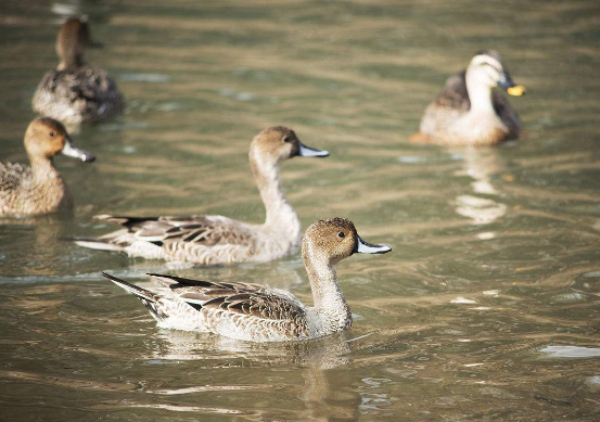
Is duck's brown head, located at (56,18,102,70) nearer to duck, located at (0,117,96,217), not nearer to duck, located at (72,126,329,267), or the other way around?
duck, located at (0,117,96,217)

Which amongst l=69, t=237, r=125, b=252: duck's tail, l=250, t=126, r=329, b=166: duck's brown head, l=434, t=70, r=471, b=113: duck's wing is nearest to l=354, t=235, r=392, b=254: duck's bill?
l=250, t=126, r=329, b=166: duck's brown head

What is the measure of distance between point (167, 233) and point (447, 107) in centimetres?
546

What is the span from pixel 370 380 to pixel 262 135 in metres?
3.58

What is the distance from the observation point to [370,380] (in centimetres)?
704

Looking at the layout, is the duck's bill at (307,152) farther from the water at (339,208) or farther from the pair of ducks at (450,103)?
the pair of ducks at (450,103)

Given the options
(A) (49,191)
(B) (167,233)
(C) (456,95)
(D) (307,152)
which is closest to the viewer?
(B) (167,233)

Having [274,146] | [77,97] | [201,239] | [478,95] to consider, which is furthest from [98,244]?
[478,95]

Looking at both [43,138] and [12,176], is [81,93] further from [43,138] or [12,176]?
[12,176]

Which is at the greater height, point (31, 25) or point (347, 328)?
point (31, 25)

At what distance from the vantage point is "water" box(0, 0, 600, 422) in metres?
6.92

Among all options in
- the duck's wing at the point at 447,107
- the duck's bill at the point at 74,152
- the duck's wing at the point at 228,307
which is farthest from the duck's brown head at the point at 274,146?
the duck's wing at the point at 447,107

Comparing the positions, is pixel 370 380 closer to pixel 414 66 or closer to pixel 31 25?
pixel 414 66

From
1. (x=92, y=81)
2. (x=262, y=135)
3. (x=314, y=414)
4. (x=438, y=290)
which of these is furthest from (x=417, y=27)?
(x=314, y=414)

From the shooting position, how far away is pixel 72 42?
14.8 metres
